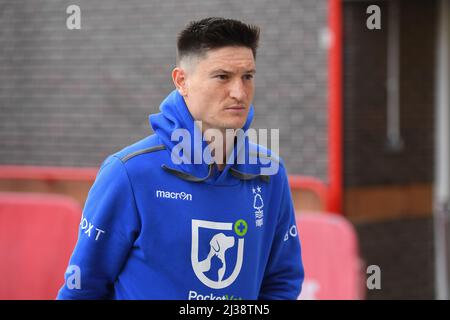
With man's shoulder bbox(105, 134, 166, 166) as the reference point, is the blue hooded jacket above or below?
below

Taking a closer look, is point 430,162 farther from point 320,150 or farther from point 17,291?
point 17,291

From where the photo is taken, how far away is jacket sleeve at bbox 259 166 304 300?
121 inches

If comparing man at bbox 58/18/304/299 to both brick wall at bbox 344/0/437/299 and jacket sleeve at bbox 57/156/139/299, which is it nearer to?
jacket sleeve at bbox 57/156/139/299

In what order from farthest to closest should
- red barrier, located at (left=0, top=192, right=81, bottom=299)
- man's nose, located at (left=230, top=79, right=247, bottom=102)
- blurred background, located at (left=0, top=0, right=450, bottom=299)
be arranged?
1. blurred background, located at (left=0, top=0, right=450, bottom=299)
2. red barrier, located at (left=0, top=192, right=81, bottom=299)
3. man's nose, located at (left=230, top=79, right=247, bottom=102)

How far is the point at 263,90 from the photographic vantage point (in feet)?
26.3

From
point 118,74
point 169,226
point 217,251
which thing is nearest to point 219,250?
point 217,251

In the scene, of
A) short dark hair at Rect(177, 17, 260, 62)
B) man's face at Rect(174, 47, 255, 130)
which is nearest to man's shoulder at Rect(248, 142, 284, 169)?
man's face at Rect(174, 47, 255, 130)

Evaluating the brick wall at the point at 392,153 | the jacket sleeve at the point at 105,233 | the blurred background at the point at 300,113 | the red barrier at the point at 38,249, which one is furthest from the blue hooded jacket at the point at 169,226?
the brick wall at the point at 392,153

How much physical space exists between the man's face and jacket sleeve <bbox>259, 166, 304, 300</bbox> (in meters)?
0.44

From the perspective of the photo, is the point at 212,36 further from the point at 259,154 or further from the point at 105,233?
the point at 105,233

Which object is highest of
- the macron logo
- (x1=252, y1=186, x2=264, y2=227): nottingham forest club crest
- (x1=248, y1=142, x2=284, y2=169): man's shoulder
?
(x1=248, y1=142, x2=284, y2=169): man's shoulder

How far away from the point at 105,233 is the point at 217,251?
14.4 inches

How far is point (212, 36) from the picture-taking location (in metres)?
2.72
